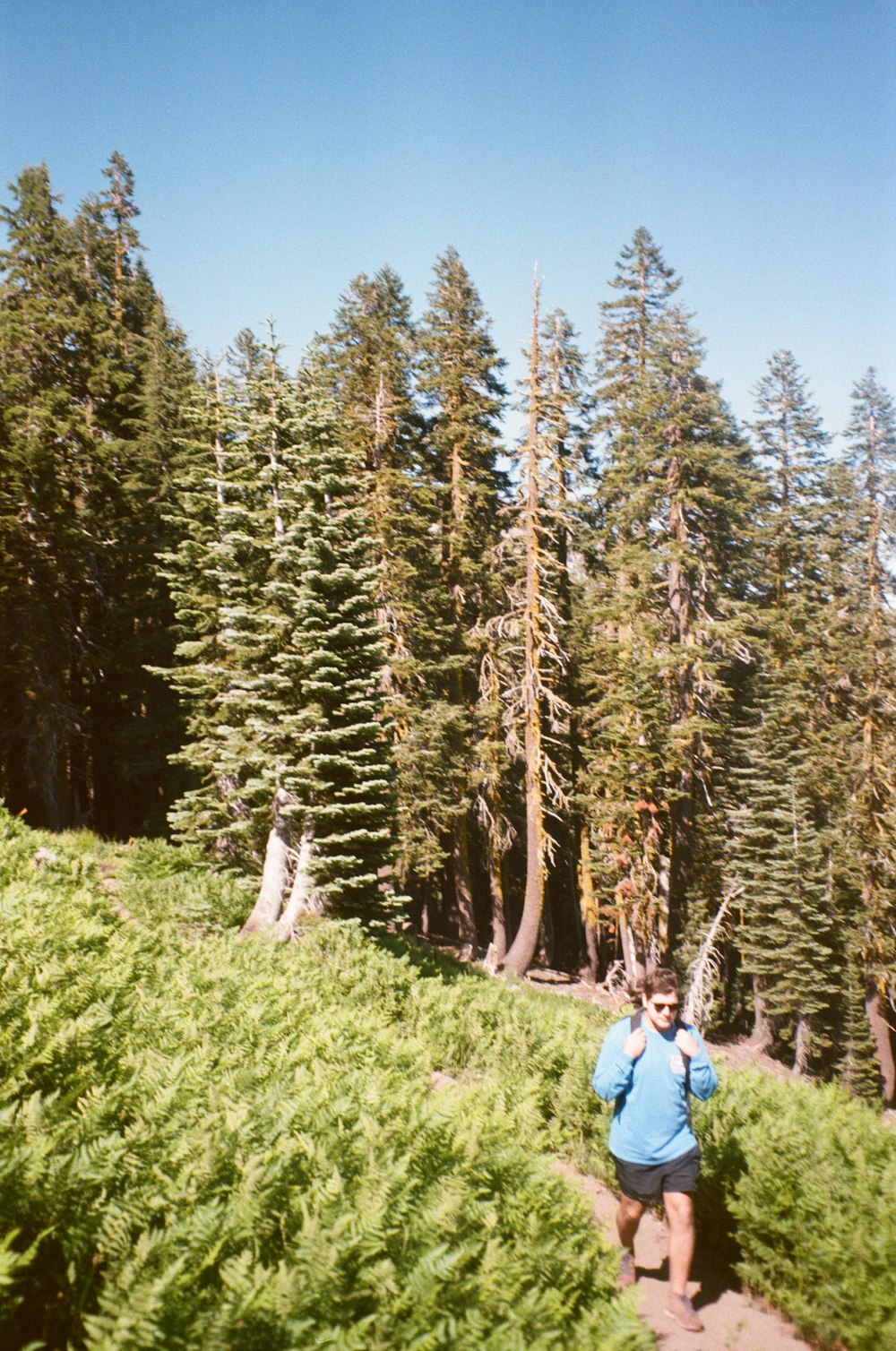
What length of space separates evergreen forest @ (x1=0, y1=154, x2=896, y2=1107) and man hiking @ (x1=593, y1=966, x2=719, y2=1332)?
36.4 ft

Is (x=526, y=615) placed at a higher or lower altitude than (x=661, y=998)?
higher

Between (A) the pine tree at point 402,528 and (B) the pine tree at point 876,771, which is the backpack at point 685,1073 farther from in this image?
(B) the pine tree at point 876,771

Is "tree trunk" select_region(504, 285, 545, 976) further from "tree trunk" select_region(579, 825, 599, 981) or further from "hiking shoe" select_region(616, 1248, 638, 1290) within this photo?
"hiking shoe" select_region(616, 1248, 638, 1290)

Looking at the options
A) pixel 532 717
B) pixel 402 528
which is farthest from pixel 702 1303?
pixel 402 528

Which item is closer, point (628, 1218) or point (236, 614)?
point (628, 1218)

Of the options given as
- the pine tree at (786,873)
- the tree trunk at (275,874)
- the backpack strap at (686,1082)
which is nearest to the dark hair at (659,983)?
the backpack strap at (686,1082)

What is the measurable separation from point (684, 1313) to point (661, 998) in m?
1.93

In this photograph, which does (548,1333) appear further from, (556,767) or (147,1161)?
(556,767)

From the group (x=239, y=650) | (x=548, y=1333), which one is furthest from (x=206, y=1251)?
(x=239, y=650)

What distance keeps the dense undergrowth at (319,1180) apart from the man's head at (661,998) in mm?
1144

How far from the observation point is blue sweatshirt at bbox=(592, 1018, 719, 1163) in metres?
4.71

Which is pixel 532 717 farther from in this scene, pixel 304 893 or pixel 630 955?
pixel 304 893

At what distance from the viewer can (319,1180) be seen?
3.50 m

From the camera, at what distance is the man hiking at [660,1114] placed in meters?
4.66
